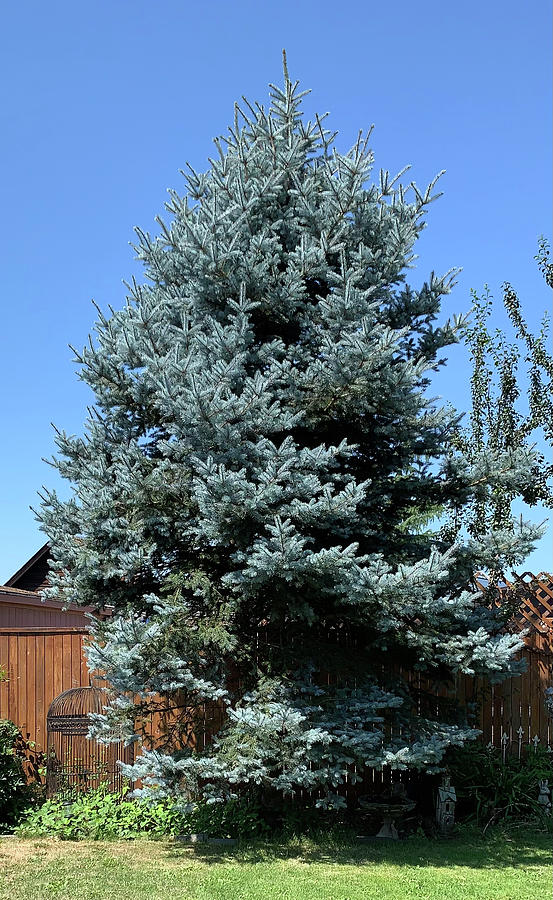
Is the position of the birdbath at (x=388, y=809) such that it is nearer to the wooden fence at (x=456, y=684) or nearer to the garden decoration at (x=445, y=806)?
the garden decoration at (x=445, y=806)

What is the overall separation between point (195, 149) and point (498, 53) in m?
3.41

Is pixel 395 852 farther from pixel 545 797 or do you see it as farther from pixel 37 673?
pixel 37 673

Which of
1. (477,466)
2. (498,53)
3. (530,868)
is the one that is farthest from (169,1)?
(530,868)

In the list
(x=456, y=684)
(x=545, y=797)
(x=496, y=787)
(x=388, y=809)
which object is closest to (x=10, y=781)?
(x=388, y=809)

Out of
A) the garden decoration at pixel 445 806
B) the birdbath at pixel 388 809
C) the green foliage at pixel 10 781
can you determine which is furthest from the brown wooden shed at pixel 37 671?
the garden decoration at pixel 445 806

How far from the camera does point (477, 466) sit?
737 cm

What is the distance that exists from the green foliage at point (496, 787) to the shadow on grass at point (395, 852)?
0.45 meters

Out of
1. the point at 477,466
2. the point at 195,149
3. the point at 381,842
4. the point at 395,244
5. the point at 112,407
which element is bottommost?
the point at 381,842

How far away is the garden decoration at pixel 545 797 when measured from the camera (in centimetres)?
775

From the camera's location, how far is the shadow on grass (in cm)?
643

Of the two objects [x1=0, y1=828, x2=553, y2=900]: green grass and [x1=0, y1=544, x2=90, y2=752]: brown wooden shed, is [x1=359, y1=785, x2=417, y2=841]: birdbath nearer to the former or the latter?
[x1=0, y1=828, x2=553, y2=900]: green grass

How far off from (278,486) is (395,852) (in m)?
3.27

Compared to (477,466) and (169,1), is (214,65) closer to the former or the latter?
(169,1)

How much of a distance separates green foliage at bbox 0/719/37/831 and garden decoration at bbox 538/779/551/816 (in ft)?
16.5
